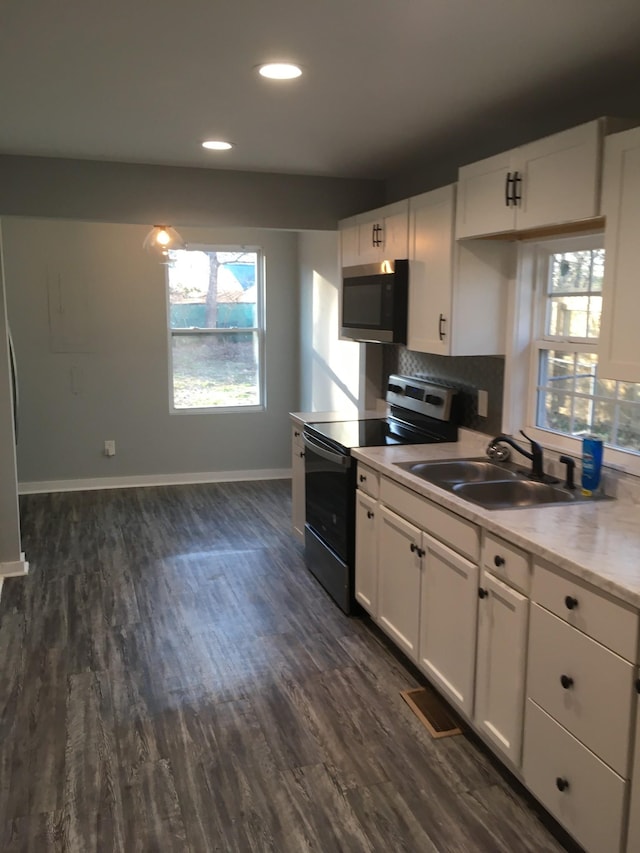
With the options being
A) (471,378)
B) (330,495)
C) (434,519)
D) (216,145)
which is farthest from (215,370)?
(434,519)

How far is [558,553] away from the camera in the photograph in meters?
1.96

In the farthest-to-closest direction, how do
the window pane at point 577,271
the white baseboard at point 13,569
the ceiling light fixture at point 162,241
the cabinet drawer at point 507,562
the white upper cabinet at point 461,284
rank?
1. the ceiling light fixture at point 162,241
2. the white baseboard at point 13,569
3. the white upper cabinet at point 461,284
4. the window pane at point 577,271
5. the cabinet drawer at point 507,562

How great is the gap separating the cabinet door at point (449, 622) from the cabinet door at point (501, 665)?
0.06 m

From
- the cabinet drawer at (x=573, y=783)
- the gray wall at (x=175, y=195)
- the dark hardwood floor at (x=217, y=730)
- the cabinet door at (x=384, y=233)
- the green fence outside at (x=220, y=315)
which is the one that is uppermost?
the gray wall at (x=175, y=195)

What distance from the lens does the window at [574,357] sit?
107 inches

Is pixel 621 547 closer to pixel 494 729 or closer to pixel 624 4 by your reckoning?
pixel 494 729

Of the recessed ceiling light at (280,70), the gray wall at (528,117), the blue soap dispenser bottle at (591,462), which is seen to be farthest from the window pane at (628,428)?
the recessed ceiling light at (280,70)

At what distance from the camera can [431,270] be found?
11.1 ft

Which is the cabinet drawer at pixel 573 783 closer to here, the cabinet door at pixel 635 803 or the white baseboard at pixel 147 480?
the cabinet door at pixel 635 803

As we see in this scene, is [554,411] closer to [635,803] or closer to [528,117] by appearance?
[528,117]

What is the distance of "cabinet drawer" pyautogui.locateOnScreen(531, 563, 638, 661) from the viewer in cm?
174

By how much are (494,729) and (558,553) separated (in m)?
0.77

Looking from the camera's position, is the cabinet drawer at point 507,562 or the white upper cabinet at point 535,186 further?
the white upper cabinet at point 535,186

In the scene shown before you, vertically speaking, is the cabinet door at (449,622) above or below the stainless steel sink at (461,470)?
below
